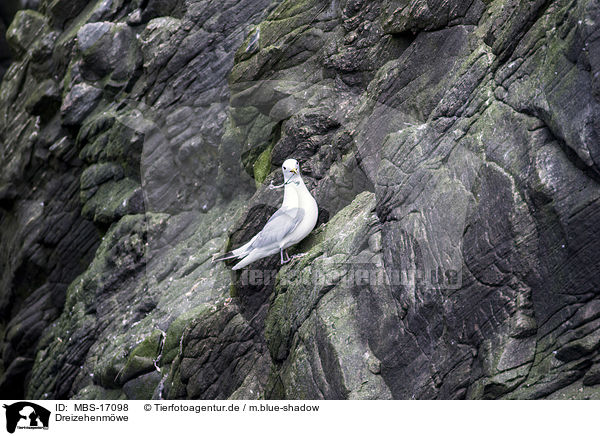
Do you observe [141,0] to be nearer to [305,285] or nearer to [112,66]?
[112,66]

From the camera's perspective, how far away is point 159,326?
1074 centimetres

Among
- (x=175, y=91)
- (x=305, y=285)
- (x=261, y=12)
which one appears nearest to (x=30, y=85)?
(x=175, y=91)

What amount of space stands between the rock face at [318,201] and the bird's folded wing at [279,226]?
1.37 ft

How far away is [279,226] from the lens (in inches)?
336

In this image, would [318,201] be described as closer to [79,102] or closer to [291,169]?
[291,169]

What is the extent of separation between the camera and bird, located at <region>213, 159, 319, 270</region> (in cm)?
848

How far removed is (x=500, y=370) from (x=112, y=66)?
467 inches

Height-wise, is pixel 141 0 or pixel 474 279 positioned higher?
pixel 474 279
